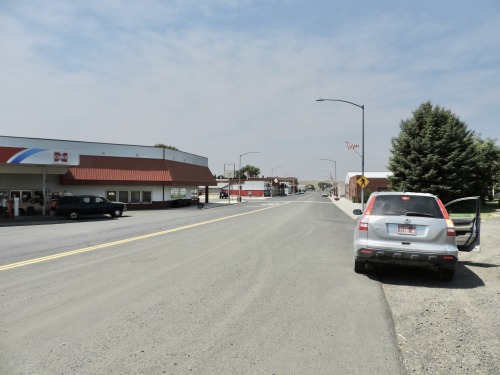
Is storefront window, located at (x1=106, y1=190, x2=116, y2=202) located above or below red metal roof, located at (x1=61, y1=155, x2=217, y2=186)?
below

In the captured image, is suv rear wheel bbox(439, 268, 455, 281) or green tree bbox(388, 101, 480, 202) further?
green tree bbox(388, 101, 480, 202)

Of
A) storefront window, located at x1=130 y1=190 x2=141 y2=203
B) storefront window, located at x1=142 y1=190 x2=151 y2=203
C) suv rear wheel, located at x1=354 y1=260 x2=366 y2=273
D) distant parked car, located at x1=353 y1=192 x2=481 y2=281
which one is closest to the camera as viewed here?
distant parked car, located at x1=353 y1=192 x2=481 y2=281

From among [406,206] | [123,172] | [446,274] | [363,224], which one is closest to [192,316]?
[363,224]

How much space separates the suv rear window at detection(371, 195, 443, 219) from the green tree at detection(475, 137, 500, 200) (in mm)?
32571

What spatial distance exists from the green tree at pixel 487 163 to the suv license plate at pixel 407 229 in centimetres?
3311

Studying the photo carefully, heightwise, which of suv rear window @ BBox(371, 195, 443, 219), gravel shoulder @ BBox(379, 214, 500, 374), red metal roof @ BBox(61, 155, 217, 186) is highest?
red metal roof @ BBox(61, 155, 217, 186)

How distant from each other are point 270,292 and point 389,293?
212cm

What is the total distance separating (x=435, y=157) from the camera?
30016 mm

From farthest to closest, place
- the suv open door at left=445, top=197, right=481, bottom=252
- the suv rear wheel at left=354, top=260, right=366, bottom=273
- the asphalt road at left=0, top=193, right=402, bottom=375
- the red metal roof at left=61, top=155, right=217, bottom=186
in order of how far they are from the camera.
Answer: the red metal roof at left=61, top=155, right=217, bottom=186 → the suv open door at left=445, top=197, right=481, bottom=252 → the suv rear wheel at left=354, top=260, right=366, bottom=273 → the asphalt road at left=0, top=193, right=402, bottom=375

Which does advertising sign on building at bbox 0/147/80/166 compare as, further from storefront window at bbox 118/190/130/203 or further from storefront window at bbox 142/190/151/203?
storefront window at bbox 142/190/151/203

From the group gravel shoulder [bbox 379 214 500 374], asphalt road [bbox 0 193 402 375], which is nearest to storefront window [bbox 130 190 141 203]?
asphalt road [bbox 0 193 402 375]

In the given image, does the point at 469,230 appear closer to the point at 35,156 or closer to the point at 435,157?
the point at 435,157

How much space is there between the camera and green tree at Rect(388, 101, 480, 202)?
30152mm

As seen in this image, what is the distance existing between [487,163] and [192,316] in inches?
1650
